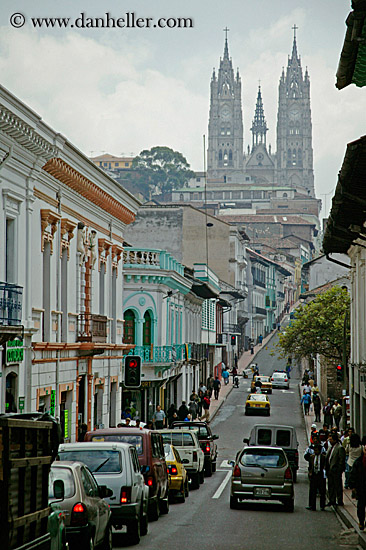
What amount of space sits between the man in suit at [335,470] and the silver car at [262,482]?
90 cm

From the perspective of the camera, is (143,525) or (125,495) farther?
(143,525)

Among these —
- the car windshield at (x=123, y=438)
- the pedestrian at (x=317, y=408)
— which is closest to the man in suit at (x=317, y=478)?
the car windshield at (x=123, y=438)

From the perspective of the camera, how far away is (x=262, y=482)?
2081cm

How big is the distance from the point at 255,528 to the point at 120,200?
17.7 metres

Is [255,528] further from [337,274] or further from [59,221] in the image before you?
[337,274]

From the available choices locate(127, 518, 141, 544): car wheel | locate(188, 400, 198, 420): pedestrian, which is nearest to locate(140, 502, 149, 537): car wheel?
locate(127, 518, 141, 544): car wheel

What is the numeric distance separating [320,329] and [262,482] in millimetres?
29198

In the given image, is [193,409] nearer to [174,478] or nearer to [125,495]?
[174,478]

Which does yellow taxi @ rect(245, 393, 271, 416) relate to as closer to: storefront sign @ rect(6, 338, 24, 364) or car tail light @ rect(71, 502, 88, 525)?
storefront sign @ rect(6, 338, 24, 364)

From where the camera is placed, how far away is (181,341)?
52250mm

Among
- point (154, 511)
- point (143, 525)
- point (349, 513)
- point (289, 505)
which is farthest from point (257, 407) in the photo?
point (143, 525)

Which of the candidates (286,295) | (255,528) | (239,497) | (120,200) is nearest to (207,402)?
(120,200)

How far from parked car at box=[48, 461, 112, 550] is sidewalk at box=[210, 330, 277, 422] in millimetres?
38642

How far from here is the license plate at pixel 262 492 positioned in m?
20.6
